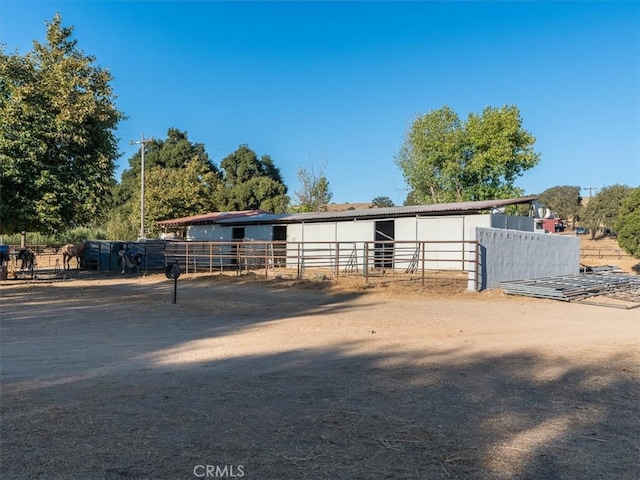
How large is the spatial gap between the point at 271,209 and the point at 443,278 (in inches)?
1100

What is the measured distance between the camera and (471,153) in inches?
1307

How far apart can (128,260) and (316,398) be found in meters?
21.5

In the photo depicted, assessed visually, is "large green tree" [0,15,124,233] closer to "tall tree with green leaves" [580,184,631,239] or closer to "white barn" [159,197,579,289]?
"white barn" [159,197,579,289]

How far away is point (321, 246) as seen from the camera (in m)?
25.1

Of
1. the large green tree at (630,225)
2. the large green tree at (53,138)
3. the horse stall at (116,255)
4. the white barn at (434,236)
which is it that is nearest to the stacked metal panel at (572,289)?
the white barn at (434,236)

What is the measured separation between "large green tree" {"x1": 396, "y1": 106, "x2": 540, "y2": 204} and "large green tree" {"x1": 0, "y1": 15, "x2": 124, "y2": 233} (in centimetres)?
2277

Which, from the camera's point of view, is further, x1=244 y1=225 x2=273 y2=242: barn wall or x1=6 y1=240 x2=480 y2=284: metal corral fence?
x1=244 y1=225 x2=273 y2=242: barn wall

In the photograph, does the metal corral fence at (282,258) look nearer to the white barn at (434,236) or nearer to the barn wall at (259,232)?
the white barn at (434,236)

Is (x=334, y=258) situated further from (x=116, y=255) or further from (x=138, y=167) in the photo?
(x=138, y=167)

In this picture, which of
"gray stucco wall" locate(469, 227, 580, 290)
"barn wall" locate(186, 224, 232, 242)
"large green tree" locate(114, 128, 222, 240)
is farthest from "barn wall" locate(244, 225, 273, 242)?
"gray stucco wall" locate(469, 227, 580, 290)

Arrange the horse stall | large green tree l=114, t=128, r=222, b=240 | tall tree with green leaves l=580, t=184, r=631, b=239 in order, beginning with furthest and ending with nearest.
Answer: tall tree with green leaves l=580, t=184, r=631, b=239 → large green tree l=114, t=128, r=222, b=240 → the horse stall

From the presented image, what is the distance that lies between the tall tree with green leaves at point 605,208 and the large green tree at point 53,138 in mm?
50612

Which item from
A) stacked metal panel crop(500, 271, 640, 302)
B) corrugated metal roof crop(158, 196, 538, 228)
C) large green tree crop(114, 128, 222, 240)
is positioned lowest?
stacked metal panel crop(500, 271, 640, 302)

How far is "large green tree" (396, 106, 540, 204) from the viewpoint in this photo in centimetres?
3108
